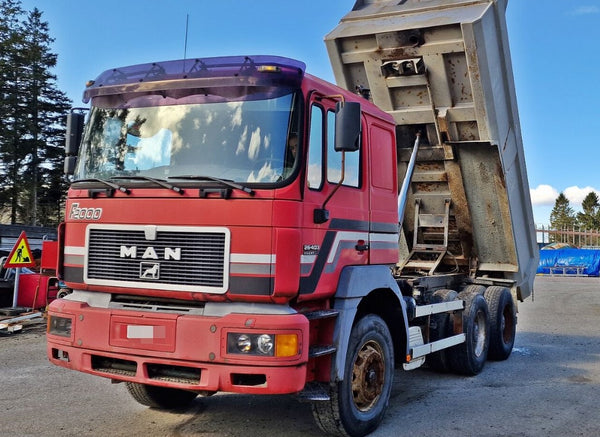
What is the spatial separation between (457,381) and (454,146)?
2759mm

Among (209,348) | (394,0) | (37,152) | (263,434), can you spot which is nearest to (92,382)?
(263,434)

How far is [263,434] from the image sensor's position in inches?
194

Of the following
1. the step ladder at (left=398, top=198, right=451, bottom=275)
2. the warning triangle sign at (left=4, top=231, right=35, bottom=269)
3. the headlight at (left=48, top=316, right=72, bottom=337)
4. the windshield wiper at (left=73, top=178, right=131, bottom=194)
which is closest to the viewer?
the windshield wiper at (left=73, top=178, right=131, bottom=194)

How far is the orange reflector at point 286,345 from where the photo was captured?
4055mm

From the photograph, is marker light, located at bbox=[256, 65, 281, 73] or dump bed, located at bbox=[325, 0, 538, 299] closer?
marker light, located at bbox=[256, 65, 281, 73]

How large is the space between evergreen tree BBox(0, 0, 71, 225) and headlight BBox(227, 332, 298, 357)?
3555 centimetres

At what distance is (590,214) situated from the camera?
65.6 m

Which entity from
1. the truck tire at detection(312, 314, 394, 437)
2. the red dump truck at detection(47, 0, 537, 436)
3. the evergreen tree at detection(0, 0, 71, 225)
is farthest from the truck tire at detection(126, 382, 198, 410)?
the evergreen tree at detection(0, 0, 71, 225)

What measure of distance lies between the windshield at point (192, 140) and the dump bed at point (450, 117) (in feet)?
→ 6.72

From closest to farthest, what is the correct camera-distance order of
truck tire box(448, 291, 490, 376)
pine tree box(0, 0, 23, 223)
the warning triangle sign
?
truck tire box(448, 291, 490, 376) < the warning triangle sign < pine tree box(0, 0, 23, 223)

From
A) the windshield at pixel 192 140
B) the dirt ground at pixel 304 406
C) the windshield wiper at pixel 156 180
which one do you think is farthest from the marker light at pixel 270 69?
the dirt ground at pixel 304 406

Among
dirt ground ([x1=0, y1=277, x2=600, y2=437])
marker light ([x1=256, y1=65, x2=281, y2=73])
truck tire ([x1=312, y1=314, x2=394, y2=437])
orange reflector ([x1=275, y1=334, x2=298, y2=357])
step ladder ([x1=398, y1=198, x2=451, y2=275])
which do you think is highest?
marker light ([x1=256, y1=65, x2=281, y2=73])

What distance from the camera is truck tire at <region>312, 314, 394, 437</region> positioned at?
462 centimetres

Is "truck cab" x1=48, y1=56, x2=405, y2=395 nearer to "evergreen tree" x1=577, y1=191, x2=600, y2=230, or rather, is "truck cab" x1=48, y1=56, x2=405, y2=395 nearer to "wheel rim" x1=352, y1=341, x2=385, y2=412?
"wheel rim" x1=352, y1=341, x2=385, y2=412
